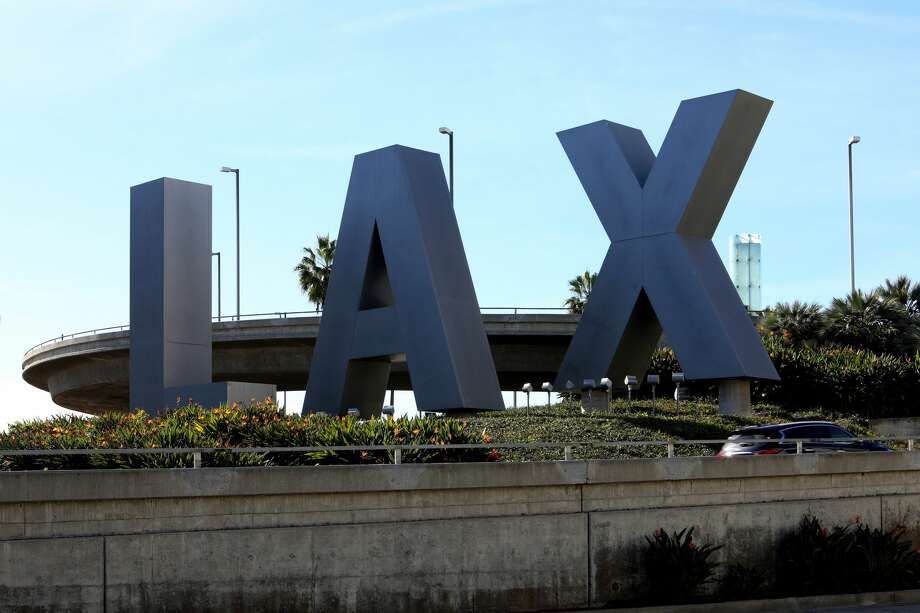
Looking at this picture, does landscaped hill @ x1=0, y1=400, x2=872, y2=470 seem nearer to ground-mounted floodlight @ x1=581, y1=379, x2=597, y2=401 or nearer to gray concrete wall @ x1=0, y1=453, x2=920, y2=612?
gray concrete wall @ x1=0, y1=453, x2=920, y2=612

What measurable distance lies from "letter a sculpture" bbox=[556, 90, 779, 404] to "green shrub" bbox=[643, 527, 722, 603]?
14.2 m

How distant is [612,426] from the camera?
32219 mm

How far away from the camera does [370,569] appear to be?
59.4 feet

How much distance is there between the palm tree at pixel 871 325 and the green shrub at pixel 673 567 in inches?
1318

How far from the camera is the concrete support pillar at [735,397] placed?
35531 mm

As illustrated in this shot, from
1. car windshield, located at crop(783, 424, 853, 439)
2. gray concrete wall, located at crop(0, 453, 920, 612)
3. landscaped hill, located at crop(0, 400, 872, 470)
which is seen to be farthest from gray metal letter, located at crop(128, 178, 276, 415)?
gray concrete wall, located at crop(0, 453, 920, 612)

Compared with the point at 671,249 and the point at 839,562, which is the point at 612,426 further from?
the point at 839,562

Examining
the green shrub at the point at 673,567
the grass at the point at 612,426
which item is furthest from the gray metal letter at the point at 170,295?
the green shrub at the point at 673,567

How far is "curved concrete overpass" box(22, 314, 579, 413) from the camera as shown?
50.6 metres

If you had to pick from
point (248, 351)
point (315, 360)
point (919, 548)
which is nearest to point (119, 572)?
point (919, 548)

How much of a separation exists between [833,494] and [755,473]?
2226 millimetres

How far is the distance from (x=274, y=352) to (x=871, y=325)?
25.0m

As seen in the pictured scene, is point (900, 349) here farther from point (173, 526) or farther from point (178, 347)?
point (173, 526)

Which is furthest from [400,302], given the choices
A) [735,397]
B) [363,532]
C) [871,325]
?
[871,325]
